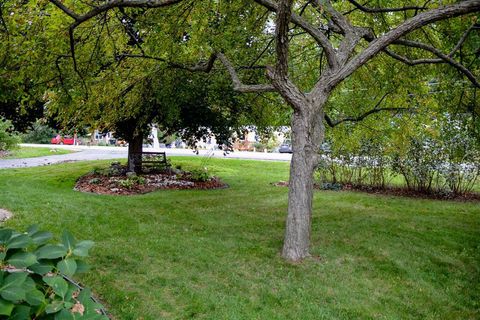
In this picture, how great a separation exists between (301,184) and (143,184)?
836 centimetres

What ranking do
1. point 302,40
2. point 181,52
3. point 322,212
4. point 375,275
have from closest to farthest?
point 375,275 < point 181,52 < point 322,212 < point 302,40

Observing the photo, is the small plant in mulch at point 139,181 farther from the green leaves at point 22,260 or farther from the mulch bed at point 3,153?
the mulch bed at point 3,153

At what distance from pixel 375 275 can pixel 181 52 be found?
560 centimetres

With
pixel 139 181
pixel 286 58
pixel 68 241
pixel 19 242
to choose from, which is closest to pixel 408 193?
pixel 139 181

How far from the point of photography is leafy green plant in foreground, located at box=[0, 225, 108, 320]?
1.28 meters

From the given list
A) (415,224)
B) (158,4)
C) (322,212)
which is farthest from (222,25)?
(415,224)

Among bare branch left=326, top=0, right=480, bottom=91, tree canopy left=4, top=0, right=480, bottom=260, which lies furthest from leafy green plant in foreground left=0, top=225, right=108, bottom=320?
bare branch left=326, top=0, right=480, bottom=91

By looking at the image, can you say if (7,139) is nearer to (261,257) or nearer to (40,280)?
(261,257)

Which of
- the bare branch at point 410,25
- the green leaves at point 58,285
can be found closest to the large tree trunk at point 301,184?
the bare branch at point 410,25

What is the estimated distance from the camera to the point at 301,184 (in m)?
6.07

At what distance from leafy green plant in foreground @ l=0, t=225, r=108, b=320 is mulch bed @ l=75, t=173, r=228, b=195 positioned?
36.0 ft

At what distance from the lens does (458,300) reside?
5332mm

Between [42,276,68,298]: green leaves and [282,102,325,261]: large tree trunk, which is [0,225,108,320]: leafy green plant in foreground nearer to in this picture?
[42,276,68,298]: green leaves

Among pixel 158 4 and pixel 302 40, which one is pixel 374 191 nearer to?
pixel 302 40
